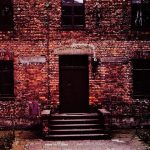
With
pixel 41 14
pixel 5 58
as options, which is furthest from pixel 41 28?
pixel 5 58

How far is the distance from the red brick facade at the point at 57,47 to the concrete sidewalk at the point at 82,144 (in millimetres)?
2200

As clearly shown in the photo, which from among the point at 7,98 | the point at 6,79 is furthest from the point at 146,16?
the point at 7,98

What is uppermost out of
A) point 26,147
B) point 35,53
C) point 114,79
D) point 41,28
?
point 41,28

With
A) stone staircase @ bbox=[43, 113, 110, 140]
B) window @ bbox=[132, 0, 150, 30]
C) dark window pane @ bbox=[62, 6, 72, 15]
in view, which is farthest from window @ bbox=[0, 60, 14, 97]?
window @ bbox=[132, 0, 150, 30]

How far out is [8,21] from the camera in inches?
691

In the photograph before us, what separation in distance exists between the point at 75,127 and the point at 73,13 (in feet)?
16.0

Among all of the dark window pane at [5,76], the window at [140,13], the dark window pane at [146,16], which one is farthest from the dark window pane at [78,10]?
the dark window pane at [5,76]

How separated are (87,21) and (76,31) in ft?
2.10

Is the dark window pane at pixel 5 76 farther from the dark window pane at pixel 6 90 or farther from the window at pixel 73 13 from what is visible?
the window at pixel 73 13

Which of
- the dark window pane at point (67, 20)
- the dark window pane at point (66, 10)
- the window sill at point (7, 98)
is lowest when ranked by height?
the window sill at point (7, 98)

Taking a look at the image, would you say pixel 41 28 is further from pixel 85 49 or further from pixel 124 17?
pixel 124 17

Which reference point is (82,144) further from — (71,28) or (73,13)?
(73,13)

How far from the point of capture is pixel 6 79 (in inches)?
690

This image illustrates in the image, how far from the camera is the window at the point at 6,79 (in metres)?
17.5
